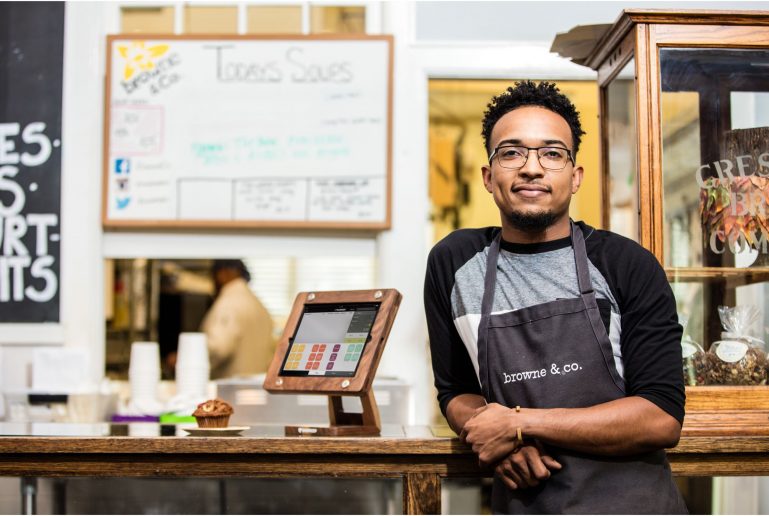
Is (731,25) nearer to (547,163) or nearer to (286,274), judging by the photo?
(547,163)

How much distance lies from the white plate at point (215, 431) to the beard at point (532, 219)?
2.53 feet

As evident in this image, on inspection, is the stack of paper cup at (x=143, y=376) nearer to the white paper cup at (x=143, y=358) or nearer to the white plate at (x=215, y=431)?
the white paper cup at (x=143, y=358)

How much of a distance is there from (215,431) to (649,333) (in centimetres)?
97

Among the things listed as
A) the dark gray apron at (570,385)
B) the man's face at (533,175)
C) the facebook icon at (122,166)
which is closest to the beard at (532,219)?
the man's face at (533,175)

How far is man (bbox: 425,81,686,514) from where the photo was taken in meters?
1.71

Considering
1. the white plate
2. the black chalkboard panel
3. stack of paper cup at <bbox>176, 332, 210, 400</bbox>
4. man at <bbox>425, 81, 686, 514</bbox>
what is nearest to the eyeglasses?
man at <bbox>425, 81, 686, 514</bbox>

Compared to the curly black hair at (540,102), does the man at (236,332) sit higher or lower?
lower

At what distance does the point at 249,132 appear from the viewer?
3371 millimetres

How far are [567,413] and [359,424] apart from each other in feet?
2.13

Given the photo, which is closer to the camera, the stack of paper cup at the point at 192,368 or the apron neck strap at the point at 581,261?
the apron neck strap at the point at 581,261

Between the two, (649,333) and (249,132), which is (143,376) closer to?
(249,132)

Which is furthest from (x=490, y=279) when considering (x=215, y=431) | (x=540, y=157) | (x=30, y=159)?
(x=30, y=159)

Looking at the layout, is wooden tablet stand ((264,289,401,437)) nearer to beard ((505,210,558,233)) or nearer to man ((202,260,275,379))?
beard ((505,210,558,233))

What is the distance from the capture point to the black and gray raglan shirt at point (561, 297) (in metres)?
1.73
